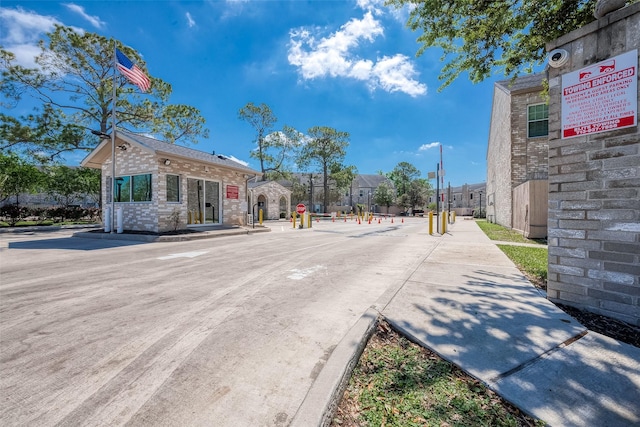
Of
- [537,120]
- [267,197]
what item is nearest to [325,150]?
[267,197]

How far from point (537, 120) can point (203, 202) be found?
702 inches

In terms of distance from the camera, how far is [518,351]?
8.27 feet

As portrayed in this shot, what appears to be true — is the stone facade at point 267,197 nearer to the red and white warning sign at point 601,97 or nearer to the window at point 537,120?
the window at point 537,120

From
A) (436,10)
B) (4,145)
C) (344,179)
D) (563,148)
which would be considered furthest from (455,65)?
(344,179)

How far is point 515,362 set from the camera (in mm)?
2354

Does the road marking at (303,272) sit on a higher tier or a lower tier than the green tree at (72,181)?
lower

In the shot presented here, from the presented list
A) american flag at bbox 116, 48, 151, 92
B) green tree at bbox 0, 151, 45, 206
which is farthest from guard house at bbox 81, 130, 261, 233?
green tree at bbox 0, 151, 45, 206

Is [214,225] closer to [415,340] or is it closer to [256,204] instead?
[415,340]

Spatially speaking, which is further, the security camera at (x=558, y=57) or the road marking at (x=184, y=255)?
the road marking at (x=184, y=255)

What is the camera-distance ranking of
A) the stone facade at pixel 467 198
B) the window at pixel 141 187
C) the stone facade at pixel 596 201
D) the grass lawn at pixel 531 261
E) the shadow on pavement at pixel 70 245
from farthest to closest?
the stone facade at pixel 467 198 < the window at pixel 141 187 < the shadow on pavement at pixel 70 245 < the grass lawn at pixel 531 261 < the stone facade at pixel 596 201

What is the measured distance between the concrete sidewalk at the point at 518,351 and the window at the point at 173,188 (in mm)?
11420

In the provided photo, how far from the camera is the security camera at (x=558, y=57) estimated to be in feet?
12.1

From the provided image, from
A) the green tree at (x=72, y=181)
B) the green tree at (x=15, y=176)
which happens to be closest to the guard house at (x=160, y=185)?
the green tree at (x=15, y=176)

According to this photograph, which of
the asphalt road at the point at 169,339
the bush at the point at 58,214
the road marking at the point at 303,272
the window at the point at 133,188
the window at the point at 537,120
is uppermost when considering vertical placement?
the window at the point at 537,120
